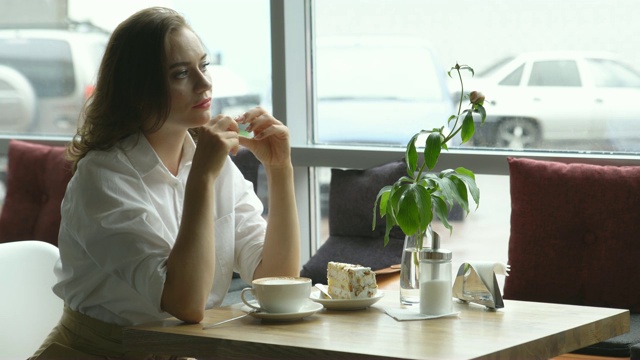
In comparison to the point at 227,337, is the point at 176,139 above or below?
above

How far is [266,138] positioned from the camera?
93.3 inches

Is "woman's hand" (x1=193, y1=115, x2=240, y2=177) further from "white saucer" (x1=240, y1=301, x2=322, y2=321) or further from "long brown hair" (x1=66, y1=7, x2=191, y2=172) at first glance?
"white saucer" (x1=240, y1=301, x2=322, y2=321)

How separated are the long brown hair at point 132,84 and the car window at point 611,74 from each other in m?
1.93

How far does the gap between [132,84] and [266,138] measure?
1.13 ft

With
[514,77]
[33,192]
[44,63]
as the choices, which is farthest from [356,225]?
[44,63]

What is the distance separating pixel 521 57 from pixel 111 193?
218 centimetres

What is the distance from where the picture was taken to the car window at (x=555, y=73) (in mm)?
3734

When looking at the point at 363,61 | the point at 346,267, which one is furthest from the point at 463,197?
the point at 363,61

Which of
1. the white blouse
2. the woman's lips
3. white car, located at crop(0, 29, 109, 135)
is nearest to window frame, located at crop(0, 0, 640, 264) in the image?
white car, located at crop(0, 29, 109, 135)

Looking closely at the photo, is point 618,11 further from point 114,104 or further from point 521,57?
point 114,104

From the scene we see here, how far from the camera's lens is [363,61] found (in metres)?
4.20

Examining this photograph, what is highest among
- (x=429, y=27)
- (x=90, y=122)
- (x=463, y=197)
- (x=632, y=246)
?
(x=429, y=27)

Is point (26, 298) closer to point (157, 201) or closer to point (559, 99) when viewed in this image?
point (157, 201)

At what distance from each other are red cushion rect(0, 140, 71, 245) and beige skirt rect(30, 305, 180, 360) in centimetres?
215
